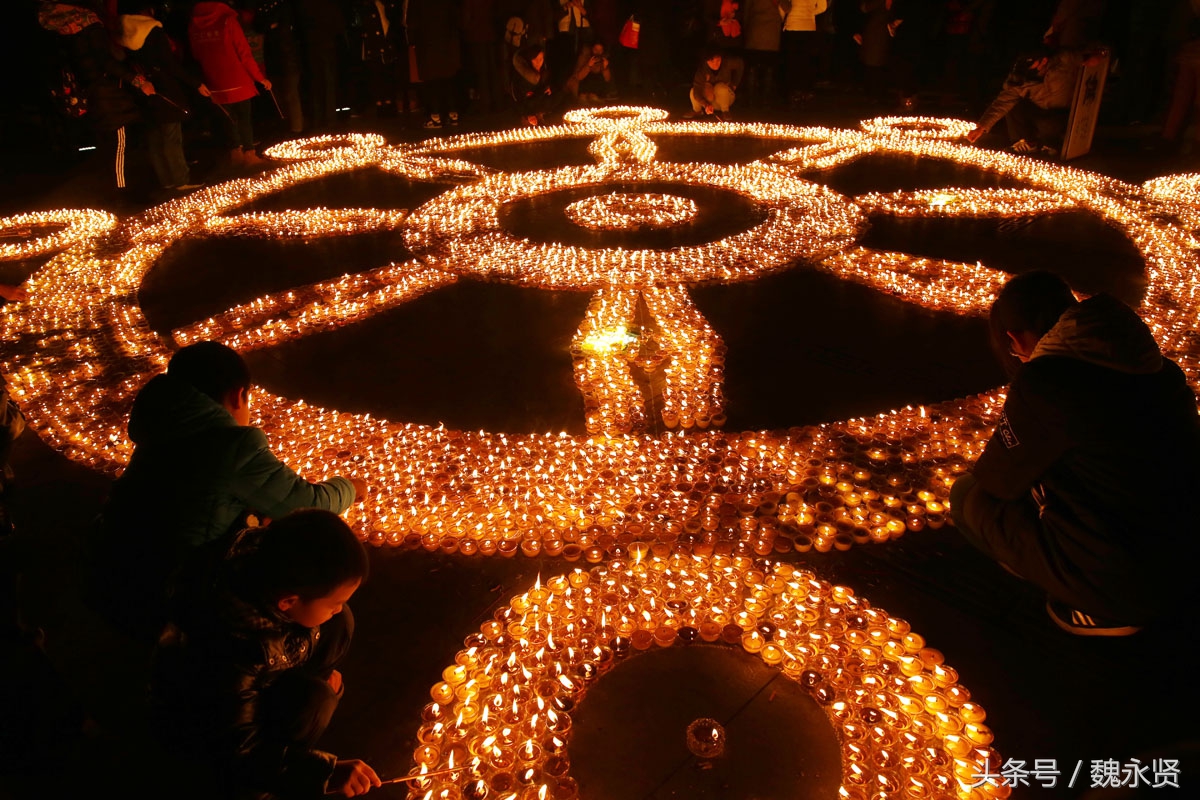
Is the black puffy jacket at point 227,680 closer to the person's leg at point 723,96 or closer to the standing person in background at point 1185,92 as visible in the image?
the standing person in background at point 1185,92

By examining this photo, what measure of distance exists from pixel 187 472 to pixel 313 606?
25.7 inches

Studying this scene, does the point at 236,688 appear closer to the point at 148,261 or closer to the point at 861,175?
the point at 148,261

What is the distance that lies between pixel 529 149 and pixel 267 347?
5757 mm

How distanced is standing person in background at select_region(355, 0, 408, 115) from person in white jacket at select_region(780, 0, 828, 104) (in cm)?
608

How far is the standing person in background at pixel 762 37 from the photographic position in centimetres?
1123

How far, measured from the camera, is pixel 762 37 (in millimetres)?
11398

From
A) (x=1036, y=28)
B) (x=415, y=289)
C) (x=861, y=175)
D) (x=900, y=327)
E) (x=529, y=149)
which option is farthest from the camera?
(x=1036, y=28)

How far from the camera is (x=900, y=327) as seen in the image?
184 inches

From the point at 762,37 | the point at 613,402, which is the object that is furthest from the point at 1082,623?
the point at 762,37

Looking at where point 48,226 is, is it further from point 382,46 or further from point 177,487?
point 177,487

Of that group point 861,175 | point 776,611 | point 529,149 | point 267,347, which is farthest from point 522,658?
point 529,149

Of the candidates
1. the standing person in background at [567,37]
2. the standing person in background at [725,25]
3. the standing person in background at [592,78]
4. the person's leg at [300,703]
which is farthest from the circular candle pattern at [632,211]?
the standing person in background at [567,37]

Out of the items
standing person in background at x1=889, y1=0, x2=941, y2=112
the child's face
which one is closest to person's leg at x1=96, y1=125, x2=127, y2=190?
the child's face

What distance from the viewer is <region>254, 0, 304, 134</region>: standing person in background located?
993cm
